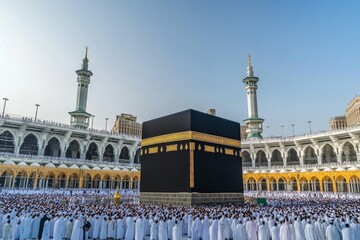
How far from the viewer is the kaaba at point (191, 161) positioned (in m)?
11.6

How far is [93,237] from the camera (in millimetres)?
6961

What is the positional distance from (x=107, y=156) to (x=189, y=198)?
2646cm

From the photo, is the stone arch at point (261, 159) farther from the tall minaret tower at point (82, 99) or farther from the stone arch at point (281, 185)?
the tall minaret tower at point (82, 99)

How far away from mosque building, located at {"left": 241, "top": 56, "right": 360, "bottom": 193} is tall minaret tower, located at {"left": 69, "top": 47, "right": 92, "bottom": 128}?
65.6 ft

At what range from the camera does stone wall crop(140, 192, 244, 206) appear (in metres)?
11.2

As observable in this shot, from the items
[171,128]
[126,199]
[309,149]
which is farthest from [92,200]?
[309,149]

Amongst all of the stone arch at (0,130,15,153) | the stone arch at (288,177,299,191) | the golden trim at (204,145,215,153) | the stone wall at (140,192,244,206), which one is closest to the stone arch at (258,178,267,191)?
the stone arch at (288,177,299,191)

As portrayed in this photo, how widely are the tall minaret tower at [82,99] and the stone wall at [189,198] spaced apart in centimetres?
2148

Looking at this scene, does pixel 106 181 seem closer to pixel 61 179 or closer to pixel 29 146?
pixel 61 179

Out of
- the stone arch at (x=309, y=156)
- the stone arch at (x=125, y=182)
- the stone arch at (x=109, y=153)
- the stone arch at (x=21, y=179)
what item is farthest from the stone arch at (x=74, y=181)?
the stone arch at (x=309, y=156)

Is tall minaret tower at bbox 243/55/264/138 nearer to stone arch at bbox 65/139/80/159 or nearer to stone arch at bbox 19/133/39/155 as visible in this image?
stone arch at bbox 65/139/80/159

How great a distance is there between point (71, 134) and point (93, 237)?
2298 centimetres

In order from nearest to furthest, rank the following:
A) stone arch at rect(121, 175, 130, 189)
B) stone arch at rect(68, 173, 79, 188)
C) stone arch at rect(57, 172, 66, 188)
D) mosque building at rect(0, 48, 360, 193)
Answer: mosque building at rect(0, 48, 360, 193) < stone arch at rect(57, 172, 66, 188) < stone arch at rect(68, 173, 79, 188) < stone arch at rect(121, 175, 130, 189)

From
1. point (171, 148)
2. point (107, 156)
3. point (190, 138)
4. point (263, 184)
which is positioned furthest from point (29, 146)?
point (263, 184)
